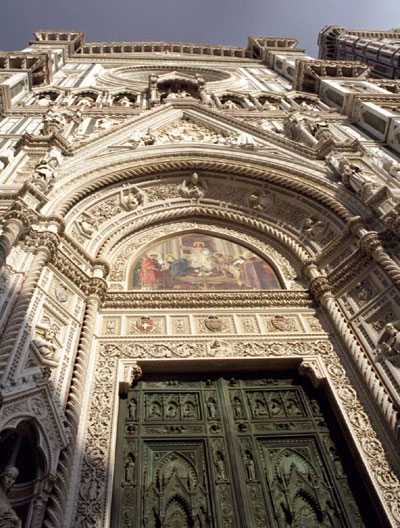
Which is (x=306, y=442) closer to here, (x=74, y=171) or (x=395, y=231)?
(x=395, y=231)

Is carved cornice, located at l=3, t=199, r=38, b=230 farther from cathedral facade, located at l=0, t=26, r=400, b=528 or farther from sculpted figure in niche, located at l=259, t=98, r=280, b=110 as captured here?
sculpted figure in niche, located at l=259, t=98, r=280, b=110

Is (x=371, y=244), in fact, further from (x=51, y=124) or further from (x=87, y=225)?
(x=51, y=124)

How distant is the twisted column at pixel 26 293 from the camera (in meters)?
4.63

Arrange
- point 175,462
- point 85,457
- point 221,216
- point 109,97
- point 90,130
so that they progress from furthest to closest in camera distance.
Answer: point 109,97, point 90,130, point 221,216, point 175,462, point 85,457

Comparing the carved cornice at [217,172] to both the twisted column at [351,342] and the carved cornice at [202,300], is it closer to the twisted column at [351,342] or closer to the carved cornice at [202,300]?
the twisted column at [351,342]

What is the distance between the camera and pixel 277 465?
17.5 feet

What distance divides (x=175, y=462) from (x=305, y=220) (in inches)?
214

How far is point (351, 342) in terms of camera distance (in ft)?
20.9

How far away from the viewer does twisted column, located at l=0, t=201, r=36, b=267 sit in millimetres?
5525

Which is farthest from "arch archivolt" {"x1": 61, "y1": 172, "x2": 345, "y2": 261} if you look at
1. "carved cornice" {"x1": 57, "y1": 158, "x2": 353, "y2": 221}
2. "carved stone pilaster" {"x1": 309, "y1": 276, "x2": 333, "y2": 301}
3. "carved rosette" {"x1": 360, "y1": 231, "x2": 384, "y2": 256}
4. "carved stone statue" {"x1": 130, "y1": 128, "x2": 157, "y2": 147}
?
"carved stone statue" {"x1": 130, "y1": 128, "x2": 157, "y2": 147}

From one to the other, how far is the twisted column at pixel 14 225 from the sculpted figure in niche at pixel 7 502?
7.95 ft

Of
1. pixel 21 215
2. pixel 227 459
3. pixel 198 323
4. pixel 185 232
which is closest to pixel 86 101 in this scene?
pixel 185 232

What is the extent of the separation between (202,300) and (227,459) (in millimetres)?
2637

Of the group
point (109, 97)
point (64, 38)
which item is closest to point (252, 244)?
point (109, 97)
